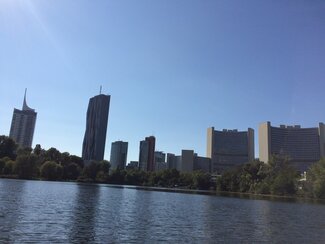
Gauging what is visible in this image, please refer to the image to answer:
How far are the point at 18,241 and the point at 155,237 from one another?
12.2m

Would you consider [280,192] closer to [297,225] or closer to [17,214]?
[297,225]

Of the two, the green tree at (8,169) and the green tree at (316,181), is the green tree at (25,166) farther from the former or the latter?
the green tree at (316,181)

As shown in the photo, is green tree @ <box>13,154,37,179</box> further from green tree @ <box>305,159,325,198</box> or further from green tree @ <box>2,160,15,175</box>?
green tree @ <box>305,159,325,198</box>

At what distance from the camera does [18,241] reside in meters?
28.2

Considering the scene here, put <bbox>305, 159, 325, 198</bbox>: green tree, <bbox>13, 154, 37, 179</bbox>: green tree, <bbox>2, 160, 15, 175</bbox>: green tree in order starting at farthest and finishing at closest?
1. <bbox>2, 160, 15, 175</bbox>: green tree
2. <bbox>13, 154, 37, 179</bbox>: green tree
3. <bbox>305, 159, 325, 198</bbox>: green tree

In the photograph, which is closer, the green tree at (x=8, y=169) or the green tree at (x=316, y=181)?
the green tree at (x=316, y=181)

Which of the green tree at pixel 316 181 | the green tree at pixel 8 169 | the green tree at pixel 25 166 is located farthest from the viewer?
the green tree at pixel 8 169

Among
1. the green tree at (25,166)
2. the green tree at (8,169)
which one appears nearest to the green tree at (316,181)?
the green tree at (25,166)

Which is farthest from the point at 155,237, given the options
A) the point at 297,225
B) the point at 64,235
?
the point at 297,225

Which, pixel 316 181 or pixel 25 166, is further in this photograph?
pixel 25 166

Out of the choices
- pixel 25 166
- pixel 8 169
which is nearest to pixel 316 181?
pixel 25 166

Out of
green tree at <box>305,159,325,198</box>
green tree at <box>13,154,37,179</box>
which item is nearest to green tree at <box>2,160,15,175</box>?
green tree at <box>13,154,37,179</box>

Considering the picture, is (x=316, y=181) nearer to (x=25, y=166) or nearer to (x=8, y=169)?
(x=25, y=166)

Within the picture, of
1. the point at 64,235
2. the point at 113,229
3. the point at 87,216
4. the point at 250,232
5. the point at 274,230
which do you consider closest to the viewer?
the point at 64,235
